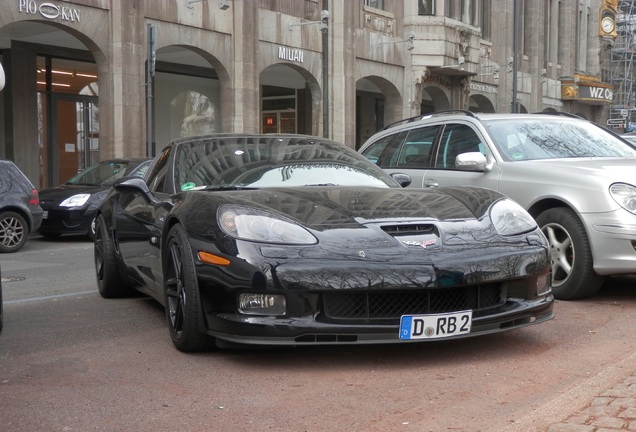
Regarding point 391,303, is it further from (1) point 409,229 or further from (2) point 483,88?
(2) point 483,88

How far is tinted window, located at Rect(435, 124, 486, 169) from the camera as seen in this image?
8375 mm

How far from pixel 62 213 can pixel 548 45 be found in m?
36.5

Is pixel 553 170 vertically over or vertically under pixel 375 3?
under

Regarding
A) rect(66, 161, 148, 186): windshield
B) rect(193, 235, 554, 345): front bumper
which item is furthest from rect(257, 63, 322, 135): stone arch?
rect(193, 235, 554, 345): front bumper

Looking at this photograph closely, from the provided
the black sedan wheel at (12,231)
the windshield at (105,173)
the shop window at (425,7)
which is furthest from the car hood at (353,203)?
the shop window at (425,7)

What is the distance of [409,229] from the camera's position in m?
4.88

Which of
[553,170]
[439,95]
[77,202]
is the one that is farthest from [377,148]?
[439,95]

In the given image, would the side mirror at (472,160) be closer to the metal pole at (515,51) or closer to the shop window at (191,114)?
the shop window at (191,114)

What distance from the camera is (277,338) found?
459cm

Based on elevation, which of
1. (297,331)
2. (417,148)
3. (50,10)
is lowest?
(297,331)

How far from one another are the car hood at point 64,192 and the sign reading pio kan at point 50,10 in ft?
18.4

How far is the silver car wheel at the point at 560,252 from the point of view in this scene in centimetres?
700

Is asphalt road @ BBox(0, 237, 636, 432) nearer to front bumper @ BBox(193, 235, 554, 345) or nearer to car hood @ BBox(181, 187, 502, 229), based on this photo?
front bumper @ BBox(193, 235, 554, 345)

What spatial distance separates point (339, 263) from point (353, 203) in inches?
30.3
